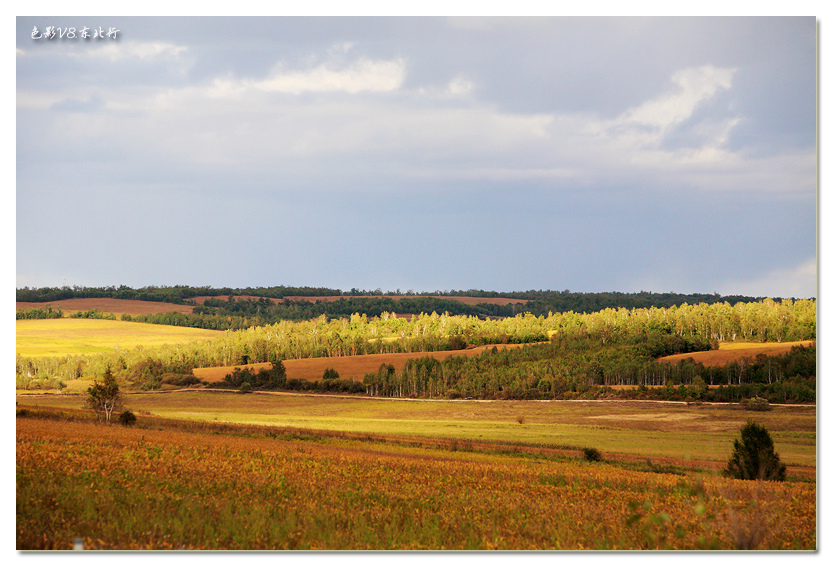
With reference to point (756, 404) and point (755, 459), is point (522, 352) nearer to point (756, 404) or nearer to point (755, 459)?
point (756, 404)

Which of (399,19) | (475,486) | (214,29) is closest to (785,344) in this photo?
(475,486)

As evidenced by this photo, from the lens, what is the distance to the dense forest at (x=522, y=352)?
15.4m

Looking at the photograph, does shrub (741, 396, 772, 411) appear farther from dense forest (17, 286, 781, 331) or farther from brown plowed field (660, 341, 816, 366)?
dense forest (17, 286, 781, 331)

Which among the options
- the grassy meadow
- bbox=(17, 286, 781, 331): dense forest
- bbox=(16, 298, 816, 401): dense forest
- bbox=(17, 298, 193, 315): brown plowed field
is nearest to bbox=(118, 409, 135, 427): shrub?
the grassy meadow

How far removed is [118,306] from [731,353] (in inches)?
687

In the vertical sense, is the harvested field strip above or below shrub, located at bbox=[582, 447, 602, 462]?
above

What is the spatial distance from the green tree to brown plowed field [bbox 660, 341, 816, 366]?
1589 centimetres

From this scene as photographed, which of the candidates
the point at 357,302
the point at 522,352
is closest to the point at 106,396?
the point at 357,302

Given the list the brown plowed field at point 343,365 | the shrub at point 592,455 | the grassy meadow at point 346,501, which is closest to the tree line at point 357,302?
the brown plowed field at point 343,365

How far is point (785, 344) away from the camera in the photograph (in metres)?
14.1

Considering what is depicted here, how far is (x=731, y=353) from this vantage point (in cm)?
1664

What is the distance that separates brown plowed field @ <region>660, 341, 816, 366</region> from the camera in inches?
573

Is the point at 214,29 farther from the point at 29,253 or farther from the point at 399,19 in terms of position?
the point at 29,253
